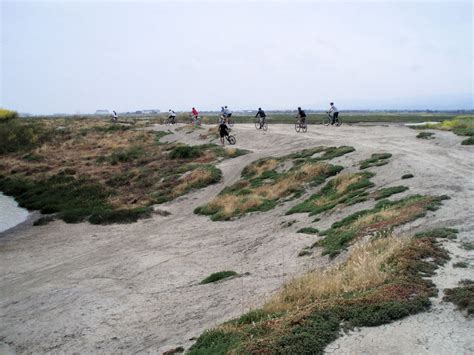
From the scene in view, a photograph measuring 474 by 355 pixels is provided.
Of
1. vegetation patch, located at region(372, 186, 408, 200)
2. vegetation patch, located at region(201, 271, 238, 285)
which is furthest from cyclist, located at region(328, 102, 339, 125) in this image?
vegetation patch, located at region(201, 271, 238, 285)

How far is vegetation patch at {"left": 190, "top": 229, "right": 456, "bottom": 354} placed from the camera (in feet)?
27.8

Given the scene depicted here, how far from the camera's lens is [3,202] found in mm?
40188

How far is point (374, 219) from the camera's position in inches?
630

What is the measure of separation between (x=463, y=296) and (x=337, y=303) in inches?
106

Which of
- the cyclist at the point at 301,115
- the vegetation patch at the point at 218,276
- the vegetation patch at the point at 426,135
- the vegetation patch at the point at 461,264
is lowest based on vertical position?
the vegetation patch at the point at 218,276

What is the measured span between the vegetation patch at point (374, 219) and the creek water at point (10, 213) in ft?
81.4

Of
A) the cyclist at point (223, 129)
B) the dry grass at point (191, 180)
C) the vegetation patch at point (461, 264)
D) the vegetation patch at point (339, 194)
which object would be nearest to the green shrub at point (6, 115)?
the cyclist at point (223, 129)

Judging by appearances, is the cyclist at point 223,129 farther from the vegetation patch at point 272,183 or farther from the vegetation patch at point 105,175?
the vegetation patch at point 272,183

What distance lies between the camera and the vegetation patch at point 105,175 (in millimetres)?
34781

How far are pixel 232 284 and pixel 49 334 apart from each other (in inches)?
244

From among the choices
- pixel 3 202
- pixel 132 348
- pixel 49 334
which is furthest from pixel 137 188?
pixel 132 348

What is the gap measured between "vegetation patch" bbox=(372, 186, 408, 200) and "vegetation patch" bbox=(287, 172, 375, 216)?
1.75 feet

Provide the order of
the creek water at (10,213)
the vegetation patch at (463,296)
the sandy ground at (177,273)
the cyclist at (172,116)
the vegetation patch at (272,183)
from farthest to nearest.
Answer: the cyclist at (172,116) → the creek water at (10,213) → the vegetation patch at (272,183) → the sandy ground at (177,273) → the vegetation patch at (463,296)

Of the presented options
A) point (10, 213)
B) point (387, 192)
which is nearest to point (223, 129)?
point (10, 213)
